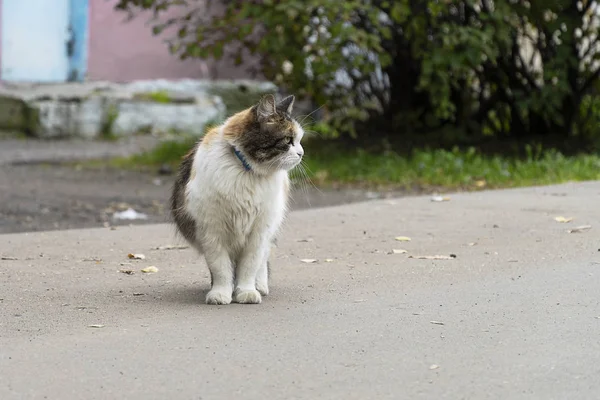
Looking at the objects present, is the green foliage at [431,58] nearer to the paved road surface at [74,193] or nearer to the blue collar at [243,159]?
the paved road surface at [74,193]

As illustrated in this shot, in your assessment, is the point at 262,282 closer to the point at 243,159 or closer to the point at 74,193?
the point at 243,159

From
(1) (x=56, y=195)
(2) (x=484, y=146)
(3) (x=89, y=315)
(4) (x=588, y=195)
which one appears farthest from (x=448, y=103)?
(3) (x=89, y=315)

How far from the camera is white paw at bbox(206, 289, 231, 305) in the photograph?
538cm

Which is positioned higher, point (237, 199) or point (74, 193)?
point (237, 199)

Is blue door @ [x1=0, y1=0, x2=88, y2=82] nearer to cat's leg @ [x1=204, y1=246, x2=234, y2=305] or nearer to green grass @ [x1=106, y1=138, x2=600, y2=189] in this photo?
green grass @ [x1=106, y1=138, x2=600, y2=189]

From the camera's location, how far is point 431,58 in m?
11.8

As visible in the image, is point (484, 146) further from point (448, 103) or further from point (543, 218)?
point (543, 218)

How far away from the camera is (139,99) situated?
15.8 meters

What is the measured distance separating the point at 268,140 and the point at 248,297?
0.78 meters

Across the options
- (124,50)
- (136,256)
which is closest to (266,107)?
(136,256)

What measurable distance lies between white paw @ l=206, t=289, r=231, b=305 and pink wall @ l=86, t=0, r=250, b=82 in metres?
10.2

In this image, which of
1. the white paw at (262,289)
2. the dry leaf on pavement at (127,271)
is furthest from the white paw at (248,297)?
the dry leaf on pavement at (127,271)

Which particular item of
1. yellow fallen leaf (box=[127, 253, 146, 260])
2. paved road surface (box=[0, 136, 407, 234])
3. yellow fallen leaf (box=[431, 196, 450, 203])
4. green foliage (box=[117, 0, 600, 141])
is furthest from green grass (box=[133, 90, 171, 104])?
yellow fallen leaf (box=[127, 253, 146, 260])

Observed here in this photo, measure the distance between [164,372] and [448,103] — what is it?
9.74 meters
